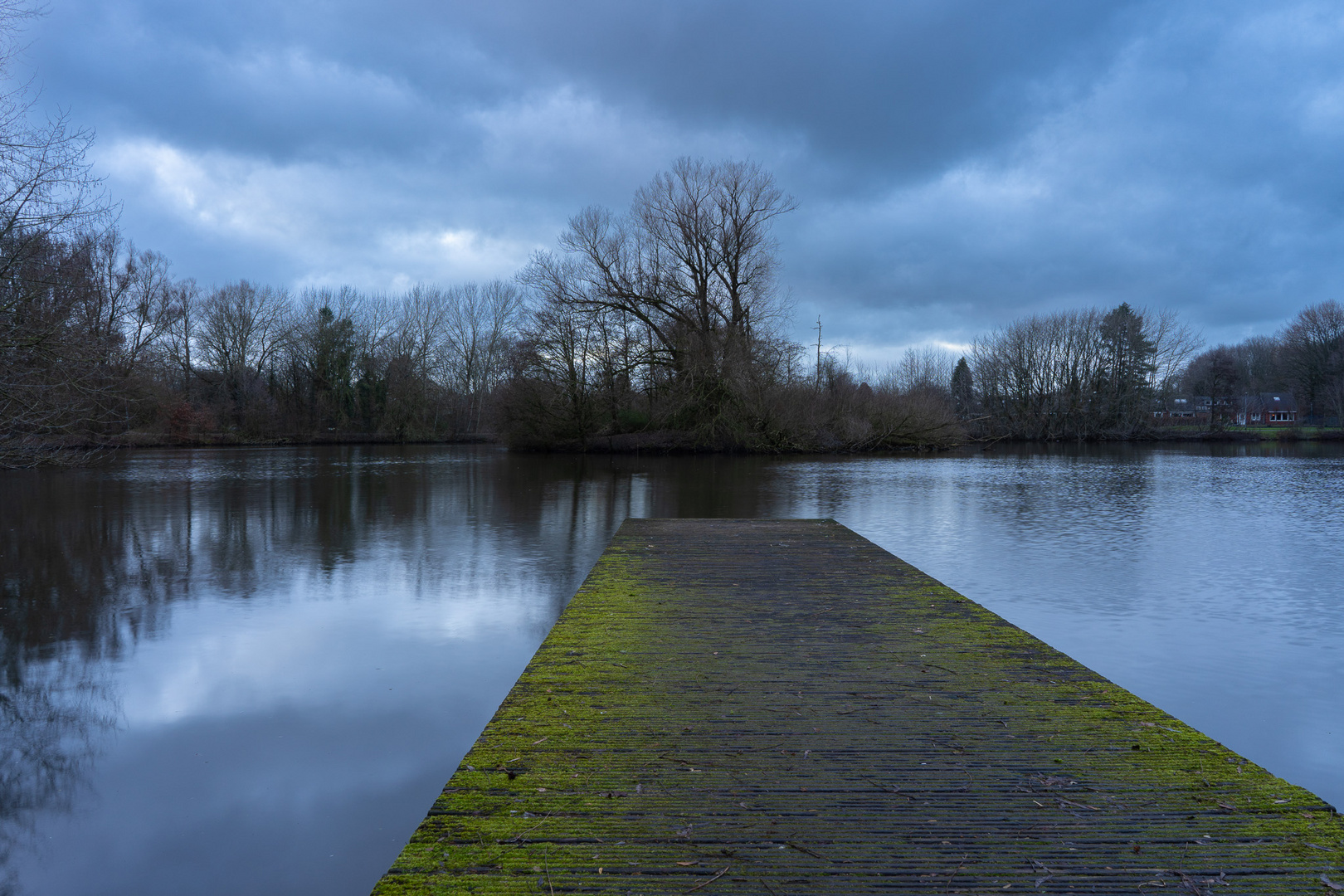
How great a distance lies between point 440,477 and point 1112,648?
→ 56.3 feet

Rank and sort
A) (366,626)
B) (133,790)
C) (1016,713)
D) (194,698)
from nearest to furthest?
1. (1016,713)
2. (133,790)
3. (194,698)
4. (366,626)

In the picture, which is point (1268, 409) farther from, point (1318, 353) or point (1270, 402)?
point (1318, 353)

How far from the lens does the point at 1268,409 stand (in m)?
70.9

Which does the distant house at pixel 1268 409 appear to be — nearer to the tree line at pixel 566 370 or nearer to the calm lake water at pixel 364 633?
the tree line at pixel 566 370

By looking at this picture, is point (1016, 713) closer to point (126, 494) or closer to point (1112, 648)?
point (1112, 648)

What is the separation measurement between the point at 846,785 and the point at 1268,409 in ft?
284

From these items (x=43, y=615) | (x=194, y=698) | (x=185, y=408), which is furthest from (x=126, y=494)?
(x=185, y=408)

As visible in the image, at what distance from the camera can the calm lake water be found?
3.41m

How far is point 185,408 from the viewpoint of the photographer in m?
40.0

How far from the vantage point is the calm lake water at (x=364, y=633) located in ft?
11.2

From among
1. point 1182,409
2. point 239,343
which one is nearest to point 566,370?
point 239,343

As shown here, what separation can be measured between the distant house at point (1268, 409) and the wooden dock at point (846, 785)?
7847 cm

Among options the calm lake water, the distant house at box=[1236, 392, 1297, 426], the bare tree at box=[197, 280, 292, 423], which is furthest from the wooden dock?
the distant house at box=[1236, 392, 1297, 426]

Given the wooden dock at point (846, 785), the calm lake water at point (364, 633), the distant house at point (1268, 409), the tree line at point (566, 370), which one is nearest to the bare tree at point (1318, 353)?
the tree line at point (566, 370)
